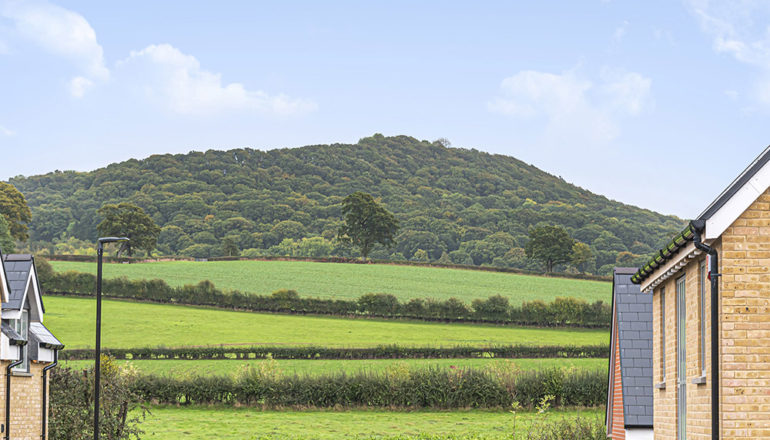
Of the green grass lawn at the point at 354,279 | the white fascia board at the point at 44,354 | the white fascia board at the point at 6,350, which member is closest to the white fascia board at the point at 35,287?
the white fascia board at the point at 44,354

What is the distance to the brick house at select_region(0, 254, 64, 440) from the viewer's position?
2286 centimetres

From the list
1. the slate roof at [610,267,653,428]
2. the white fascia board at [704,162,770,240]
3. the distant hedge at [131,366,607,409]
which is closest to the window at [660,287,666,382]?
the white fascia board at [704,162,770,240]

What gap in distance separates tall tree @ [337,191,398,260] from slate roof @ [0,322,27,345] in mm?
105991

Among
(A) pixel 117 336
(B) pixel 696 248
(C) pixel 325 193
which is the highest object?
(C) pixel 325 193

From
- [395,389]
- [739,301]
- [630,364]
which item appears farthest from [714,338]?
[395,389]

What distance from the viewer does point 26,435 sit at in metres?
24.4

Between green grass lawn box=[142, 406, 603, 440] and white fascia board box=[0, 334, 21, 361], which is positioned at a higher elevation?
white fascia board box=[0, 334, 21, 361]

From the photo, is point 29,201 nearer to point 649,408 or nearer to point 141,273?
point 141,273

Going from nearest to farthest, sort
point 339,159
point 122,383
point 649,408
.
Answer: point 649,408, point 122,383, point 339,159

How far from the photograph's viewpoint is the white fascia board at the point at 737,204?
36.9ft

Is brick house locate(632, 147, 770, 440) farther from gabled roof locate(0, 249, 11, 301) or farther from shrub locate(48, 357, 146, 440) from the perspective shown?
shrub locate(48, 357, 146, 440)

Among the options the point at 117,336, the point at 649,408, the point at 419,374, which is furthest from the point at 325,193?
the point at 649,408

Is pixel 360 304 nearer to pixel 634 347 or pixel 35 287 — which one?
pixel 35 287

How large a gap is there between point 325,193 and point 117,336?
9622 centimetres
